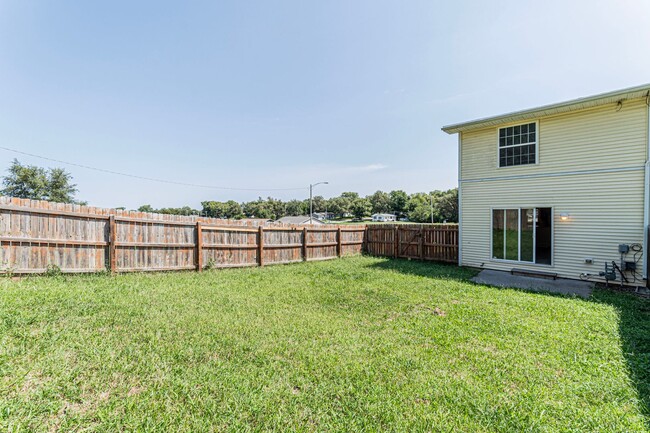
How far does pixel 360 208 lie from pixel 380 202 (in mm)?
12026

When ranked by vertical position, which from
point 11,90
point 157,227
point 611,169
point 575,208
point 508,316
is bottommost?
point 508,316

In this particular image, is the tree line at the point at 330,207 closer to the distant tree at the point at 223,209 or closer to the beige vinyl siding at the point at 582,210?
the distant tree at the point at 223,209

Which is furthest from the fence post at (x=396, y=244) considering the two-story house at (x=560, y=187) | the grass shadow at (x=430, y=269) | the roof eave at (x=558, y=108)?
the roof eave at (x=558, y=108)

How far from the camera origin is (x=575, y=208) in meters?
7.43

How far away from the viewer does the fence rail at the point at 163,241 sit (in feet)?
18.8

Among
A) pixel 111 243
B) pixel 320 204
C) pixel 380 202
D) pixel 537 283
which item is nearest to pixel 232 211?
pixel 320 204

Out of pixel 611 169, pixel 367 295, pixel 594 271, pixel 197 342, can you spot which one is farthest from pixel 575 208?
pixel 197 342

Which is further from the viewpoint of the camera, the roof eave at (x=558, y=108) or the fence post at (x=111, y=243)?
the fence post at (x=111, y=243)

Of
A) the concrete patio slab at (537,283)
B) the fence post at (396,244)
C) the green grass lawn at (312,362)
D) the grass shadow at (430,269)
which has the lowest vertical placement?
the concrete patio slab at (537,283)

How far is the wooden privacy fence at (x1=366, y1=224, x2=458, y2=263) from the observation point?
10.1m

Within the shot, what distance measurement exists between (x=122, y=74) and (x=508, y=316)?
1448 cm

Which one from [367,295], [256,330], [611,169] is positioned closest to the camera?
[256,330]

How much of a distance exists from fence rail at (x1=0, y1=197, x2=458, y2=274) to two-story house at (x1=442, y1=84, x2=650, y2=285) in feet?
5.43

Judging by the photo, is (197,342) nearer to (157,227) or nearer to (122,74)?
(157,227)
